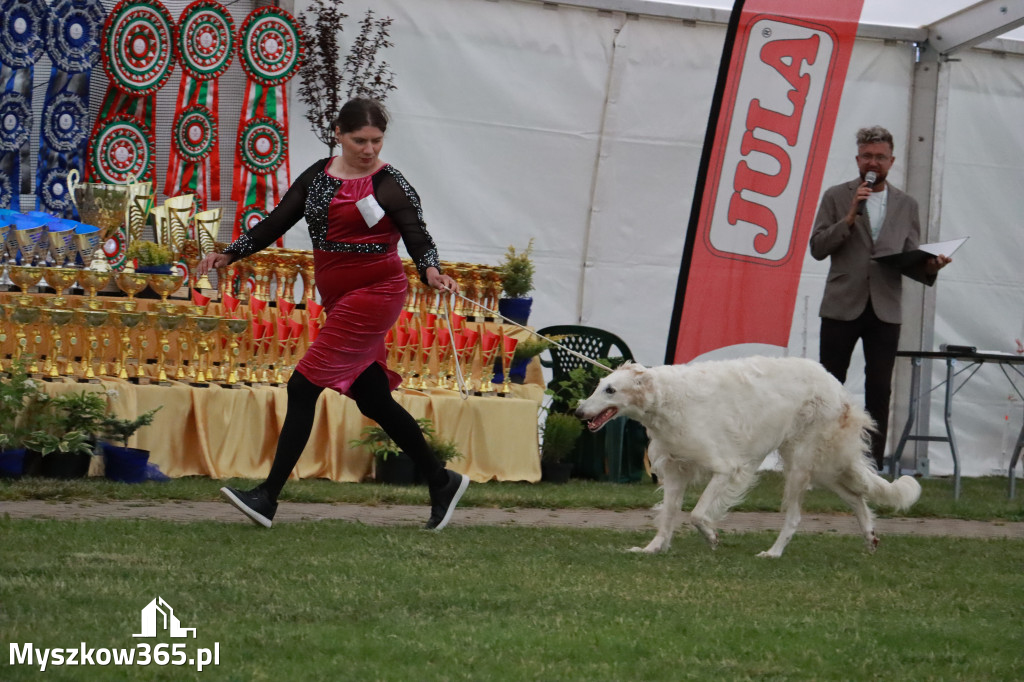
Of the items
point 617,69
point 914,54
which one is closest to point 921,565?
point 617,69

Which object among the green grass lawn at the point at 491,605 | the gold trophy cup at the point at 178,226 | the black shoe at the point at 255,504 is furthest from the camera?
the gold trophy cup at the point at 178,226

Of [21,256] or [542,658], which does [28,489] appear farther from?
[542,658]

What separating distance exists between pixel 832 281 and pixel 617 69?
15.3 ft

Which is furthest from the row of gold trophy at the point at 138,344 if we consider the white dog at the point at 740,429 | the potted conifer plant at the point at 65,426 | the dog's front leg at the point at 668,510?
the dog's front leg at the point at 668,510

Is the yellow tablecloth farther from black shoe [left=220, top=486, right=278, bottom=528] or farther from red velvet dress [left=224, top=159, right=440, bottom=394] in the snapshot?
red velvet dress [left=224, top=159, right=440, bottom=394]

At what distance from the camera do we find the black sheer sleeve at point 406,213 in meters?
5.98

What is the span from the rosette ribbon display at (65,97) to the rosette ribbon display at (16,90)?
140 millimetres

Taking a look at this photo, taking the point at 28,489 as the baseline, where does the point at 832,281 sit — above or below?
above

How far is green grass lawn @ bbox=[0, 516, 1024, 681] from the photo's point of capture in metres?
3.61

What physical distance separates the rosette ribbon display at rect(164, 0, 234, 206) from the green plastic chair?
3080 mm

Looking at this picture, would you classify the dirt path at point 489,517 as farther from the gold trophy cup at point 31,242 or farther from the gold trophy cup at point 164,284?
the gold trophy cup at point 31,242

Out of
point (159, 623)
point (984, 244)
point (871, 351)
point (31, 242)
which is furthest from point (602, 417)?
point (984, 244)

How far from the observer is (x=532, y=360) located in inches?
403

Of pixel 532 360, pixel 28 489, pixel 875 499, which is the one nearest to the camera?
pixel 875 499
